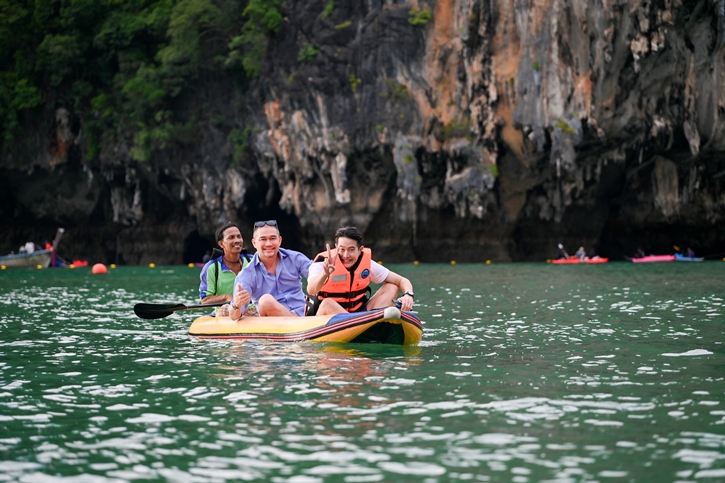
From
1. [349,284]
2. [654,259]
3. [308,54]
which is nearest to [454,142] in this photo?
[308,54]

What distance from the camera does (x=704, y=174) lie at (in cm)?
3719

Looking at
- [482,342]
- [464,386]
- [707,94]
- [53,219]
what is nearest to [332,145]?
[707,94]

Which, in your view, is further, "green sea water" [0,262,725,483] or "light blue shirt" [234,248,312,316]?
"light blue shirt" [234,248,312,316]

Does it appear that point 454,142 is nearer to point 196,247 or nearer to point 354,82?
point 354,82

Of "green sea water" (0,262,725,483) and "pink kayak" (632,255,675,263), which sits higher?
"pink kayak" (632,255,675,263)

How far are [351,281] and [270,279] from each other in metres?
1.05

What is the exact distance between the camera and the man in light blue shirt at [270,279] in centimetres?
1026

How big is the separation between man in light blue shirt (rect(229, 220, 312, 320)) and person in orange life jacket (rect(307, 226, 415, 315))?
15.2 inches

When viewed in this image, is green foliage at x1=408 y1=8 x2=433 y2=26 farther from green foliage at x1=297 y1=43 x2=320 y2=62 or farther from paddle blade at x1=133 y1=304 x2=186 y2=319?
paddle blade at x1=133 y1=304 x2=186 y2=319

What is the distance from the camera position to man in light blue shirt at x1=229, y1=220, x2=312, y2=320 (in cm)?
1026

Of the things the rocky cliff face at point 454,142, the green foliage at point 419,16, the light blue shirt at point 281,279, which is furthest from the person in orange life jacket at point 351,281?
the green foliage at point 419,16

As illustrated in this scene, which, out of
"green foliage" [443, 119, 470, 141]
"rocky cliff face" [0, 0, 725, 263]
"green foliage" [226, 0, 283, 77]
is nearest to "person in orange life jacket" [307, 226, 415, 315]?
"rocky cliff face" [0, 0, 725, 263]

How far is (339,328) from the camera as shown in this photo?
10.0m

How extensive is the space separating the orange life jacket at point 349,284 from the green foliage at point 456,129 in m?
27.3
